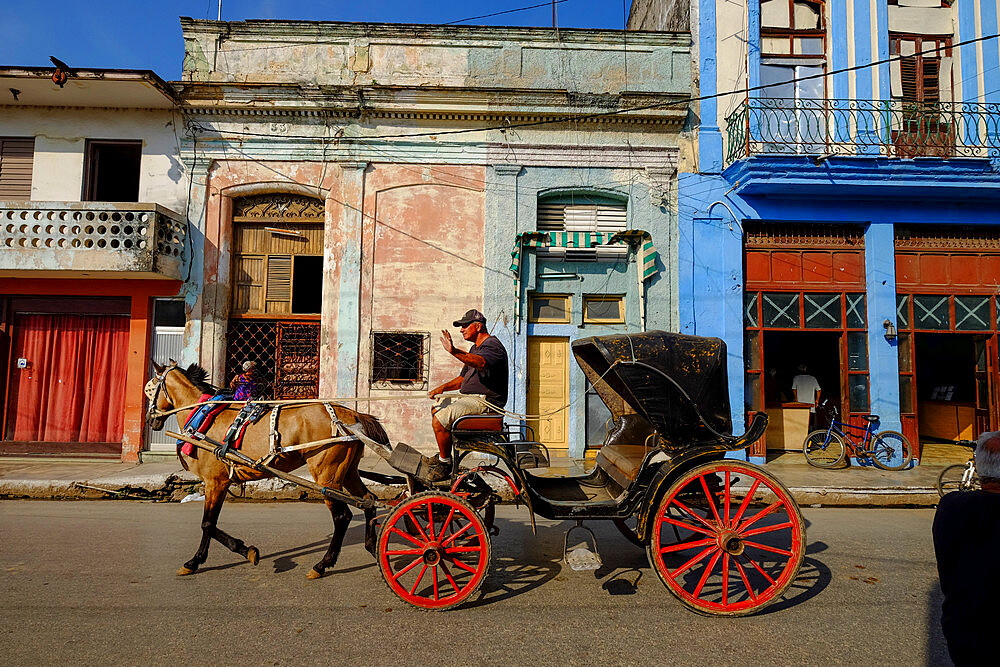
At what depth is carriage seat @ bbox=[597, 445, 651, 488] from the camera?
4.40 m

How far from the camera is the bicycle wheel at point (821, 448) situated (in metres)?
10.0

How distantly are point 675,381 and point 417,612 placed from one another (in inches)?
94.5

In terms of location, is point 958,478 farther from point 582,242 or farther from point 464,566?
point 464,566

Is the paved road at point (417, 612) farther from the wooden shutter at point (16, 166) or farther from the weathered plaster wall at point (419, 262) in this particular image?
the wooden shutter at point (16, 166)

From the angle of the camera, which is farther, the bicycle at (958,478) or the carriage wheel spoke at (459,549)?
the bicycle at (958,478)

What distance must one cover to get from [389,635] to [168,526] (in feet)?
12.7

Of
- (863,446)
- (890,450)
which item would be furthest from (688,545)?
(890,450)

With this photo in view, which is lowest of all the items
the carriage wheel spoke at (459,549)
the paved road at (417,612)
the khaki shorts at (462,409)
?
the paved road at (417,612)

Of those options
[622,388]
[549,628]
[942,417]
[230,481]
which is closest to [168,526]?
[230,481]

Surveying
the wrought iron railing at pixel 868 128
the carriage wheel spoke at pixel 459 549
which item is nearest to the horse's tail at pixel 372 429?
the carriage wheel spoke at pixel 459 549

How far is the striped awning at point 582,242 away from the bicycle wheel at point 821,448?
4026 millimetres

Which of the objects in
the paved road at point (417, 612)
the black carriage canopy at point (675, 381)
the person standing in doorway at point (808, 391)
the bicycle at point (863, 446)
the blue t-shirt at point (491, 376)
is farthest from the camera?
the person standing in doorway at point (808, 391)

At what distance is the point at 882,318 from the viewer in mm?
10578

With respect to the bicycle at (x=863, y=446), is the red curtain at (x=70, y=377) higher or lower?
higher
